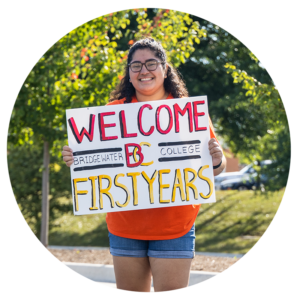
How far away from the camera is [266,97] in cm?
391

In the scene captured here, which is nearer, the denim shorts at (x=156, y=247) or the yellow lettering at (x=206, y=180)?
the denim shorts at (x=156, y=247)

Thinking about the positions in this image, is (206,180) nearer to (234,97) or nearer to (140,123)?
(140,123)

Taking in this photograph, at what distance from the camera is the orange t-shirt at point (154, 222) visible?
2.26m

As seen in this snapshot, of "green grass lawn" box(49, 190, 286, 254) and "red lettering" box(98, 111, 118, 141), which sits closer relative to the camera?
"red lettering" box(98, 111, 118, 141)

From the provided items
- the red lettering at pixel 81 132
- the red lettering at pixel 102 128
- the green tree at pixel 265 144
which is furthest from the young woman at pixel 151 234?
the green tree at pixel 265 144

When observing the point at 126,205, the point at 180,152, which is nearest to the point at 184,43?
the point at 180,152

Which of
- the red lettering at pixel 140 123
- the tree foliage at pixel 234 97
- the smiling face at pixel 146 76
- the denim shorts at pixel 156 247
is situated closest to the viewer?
the denim shorts at pixel 156 247

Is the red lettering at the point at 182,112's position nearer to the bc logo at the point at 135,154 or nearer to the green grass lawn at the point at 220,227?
the bc logo at the point at 135,154

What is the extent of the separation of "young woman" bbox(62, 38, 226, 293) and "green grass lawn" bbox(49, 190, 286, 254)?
551 cm

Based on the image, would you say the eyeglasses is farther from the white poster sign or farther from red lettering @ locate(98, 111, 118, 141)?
red lettering @ locate(98, 111, 118, 141)

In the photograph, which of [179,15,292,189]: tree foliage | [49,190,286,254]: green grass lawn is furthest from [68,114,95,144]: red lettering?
[179,15,292,189]: tree foliage

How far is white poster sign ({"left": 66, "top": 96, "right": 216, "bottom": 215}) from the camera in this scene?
247 cm

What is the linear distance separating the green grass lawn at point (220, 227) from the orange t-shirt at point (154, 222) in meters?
5.53

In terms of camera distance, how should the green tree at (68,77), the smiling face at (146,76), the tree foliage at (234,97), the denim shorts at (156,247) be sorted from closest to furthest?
1. the denim shorts at (156,247)
2. the smiling face at (146,76)
3. the green tree at (68,77)
4. the tree foliage at (234,97)
